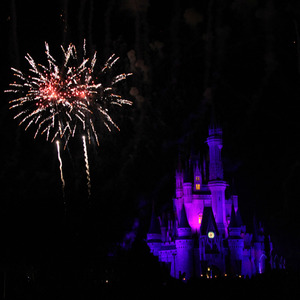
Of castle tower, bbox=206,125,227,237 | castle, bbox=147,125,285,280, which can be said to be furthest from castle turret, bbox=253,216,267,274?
castle tower, bbox=206,125,227,237

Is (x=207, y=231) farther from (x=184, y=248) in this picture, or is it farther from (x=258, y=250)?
(x=258, y=250)

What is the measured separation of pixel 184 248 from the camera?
72562mm

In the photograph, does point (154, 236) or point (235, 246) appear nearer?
point (235, 246)

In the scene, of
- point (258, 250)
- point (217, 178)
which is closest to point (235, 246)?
point (258, 250)

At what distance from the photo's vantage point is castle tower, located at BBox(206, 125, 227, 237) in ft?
247

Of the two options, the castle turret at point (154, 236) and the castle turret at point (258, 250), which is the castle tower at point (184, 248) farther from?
the castle turret at point (258, 250)

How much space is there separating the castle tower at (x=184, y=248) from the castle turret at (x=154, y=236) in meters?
4.33

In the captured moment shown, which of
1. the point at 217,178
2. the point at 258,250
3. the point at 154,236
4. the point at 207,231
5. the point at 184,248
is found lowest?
the point at 184,248

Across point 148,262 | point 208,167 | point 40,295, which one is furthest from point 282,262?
point 40,295

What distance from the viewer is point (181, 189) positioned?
79.0 meters

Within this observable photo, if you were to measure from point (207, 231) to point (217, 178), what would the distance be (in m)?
8.79

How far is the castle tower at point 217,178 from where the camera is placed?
7519 centimetres

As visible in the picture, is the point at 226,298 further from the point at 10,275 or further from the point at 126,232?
the point at 126,232

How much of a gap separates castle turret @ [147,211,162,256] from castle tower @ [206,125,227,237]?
918 centimetres
